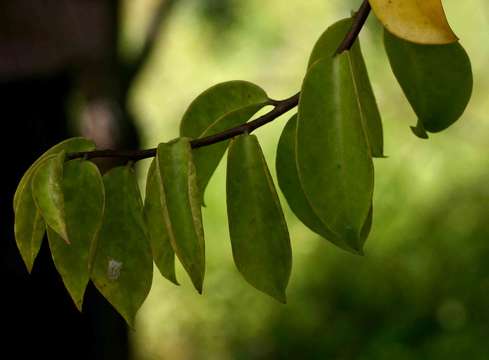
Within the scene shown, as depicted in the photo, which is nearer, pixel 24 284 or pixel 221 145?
pixel 221 145

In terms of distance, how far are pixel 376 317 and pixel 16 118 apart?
127 cm

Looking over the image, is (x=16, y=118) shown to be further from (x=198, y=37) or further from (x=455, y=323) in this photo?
(x=198, y=37)

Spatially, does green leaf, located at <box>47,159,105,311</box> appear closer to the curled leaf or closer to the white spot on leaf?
the white spot on leaf

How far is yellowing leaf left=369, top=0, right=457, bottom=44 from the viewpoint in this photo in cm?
68

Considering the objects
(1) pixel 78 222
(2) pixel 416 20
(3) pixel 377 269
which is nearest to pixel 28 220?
(1) pixel 78 222

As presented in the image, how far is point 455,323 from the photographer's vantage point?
2848 mm

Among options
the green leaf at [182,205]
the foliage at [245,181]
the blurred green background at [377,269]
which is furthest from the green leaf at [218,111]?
the blurred green background at [377,269]

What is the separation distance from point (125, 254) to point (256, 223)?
100 mm


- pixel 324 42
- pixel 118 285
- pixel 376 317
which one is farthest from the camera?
pixel 376 317

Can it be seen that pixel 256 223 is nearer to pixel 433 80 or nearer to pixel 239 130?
pixel 239 130

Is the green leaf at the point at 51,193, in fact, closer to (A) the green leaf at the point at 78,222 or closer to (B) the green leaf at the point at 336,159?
(A) the green leaf at the point at 78,222

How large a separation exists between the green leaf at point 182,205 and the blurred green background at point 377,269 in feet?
6.51

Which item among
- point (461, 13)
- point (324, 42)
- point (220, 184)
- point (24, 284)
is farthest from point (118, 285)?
point (461, 13)

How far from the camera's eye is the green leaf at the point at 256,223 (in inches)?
29.0
